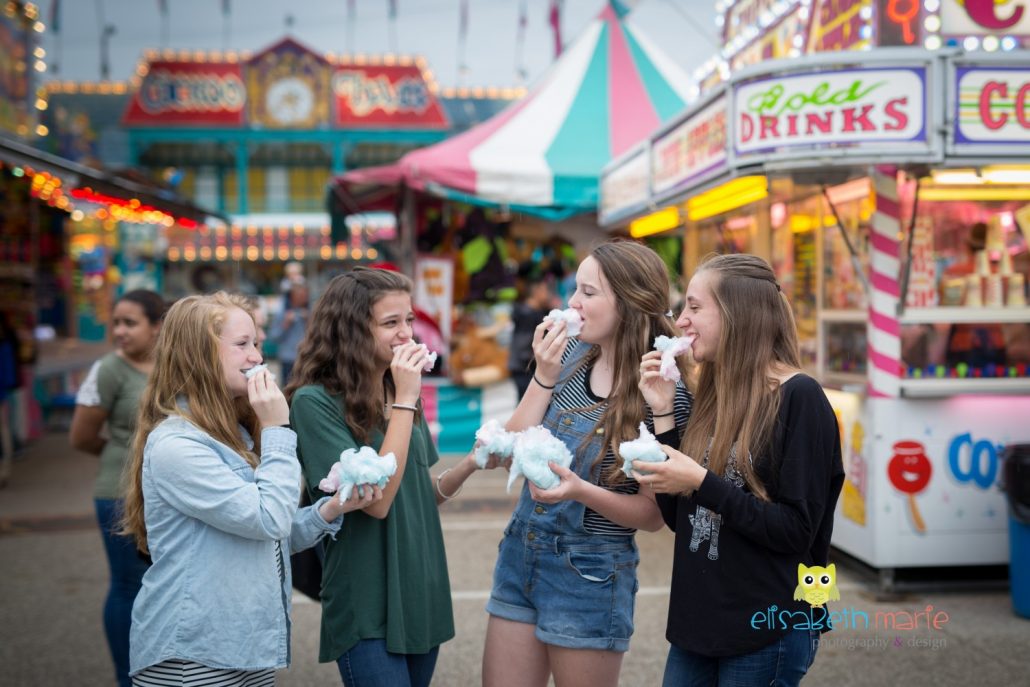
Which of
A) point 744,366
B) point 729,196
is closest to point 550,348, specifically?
point 744,366

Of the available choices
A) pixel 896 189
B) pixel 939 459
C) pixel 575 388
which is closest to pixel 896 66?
pixel 896 189

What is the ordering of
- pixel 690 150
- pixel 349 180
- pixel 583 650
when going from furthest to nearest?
1. pixel 349 180
2. pixel 690 150
3. pixel 583 650

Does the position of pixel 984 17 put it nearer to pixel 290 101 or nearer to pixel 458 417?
pixel 458 417

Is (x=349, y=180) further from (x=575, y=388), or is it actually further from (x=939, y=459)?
(x=575, y=388)

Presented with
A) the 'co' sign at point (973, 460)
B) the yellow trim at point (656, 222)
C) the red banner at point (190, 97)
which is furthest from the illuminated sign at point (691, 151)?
the red banner at point (190, 97)

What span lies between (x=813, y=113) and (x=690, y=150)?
57.6 inches

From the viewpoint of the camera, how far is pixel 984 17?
17.8 feet

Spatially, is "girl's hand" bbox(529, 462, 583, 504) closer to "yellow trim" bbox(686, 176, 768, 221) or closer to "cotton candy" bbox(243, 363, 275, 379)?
"cotton candy" bbox(243, 363, 275, 379)

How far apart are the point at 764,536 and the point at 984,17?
4.75 meters

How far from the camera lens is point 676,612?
2283 millimetres

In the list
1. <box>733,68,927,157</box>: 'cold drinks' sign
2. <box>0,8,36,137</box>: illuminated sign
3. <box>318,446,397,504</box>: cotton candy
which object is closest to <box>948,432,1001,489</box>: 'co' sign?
<box>733,68,927,157</box>: 'cold drinks' sign

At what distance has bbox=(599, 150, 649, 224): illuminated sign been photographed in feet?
25.1

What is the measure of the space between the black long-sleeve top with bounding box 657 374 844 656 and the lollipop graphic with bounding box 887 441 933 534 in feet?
11.6

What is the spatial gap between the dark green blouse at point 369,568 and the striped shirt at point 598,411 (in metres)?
0.51
